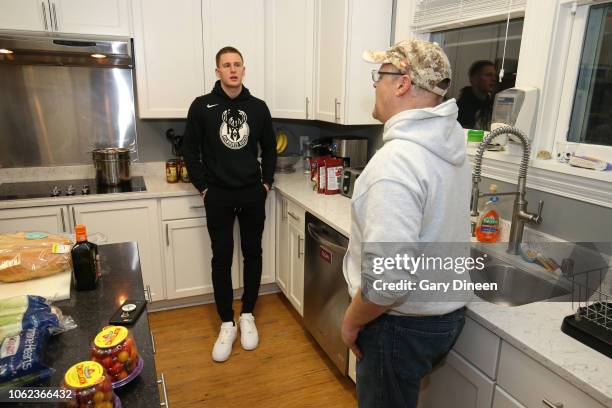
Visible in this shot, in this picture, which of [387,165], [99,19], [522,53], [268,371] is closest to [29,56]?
[99,19]

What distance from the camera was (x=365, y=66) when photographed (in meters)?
2.43

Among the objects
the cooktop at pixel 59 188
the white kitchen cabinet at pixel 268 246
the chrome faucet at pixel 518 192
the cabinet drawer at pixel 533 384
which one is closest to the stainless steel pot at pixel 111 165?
the cooktop at pixel 59 188

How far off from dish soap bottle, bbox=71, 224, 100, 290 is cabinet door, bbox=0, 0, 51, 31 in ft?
5.97

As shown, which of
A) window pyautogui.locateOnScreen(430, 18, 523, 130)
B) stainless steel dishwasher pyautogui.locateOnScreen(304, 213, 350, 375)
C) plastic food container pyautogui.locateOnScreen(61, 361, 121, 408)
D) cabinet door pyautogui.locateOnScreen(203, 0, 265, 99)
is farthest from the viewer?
cabinet door pyautogui.locateOnScreen(203, 0, 265, 99)

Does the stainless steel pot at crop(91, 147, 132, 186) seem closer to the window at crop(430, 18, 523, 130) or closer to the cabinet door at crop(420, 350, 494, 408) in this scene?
the window at crop(430, 18, 523, 130)

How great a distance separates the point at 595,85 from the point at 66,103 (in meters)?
2.94

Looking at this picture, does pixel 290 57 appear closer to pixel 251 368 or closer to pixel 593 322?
pixel 251 368

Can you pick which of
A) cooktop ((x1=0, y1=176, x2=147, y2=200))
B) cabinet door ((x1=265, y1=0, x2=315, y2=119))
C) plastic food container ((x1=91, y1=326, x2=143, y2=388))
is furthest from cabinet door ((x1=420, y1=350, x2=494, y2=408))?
cooktop ((x1=0, y1=176, x2=147, y2=200))

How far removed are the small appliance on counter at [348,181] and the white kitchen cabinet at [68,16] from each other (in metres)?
1.57

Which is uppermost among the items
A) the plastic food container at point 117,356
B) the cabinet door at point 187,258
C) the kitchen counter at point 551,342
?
the plastic food container at point 117,356

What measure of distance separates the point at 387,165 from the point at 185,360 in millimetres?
1882

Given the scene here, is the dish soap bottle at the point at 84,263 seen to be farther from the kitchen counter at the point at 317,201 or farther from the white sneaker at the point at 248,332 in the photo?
the white sneaker at the point at 248,332

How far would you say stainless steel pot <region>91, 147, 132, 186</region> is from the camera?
2.69 m

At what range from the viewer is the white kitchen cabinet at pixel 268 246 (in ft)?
9.44
